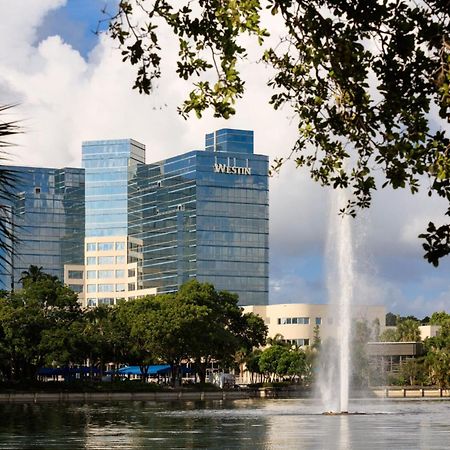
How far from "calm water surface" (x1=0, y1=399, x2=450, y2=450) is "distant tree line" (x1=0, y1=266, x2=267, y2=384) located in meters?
30.7

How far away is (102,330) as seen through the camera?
102 metres

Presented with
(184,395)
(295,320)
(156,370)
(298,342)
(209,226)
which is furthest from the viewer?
(209,226)

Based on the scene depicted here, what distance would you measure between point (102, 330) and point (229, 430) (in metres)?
59.4

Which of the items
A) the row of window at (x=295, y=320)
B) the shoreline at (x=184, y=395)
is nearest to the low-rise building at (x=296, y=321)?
the row of window at (x=295, y=320)

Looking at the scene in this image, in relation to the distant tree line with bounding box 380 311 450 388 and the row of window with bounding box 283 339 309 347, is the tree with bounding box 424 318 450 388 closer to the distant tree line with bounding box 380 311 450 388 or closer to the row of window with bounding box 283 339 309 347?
the distant tree line with bounding box 380 311 450 388

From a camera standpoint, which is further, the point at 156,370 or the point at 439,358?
the point at 156,370

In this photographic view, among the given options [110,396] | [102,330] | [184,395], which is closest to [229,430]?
[110,396]

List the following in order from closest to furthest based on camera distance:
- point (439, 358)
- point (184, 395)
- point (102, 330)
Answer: point (184, 395) → point (102, 330) → point (439, 358)

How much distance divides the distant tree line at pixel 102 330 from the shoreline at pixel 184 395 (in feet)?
10.1

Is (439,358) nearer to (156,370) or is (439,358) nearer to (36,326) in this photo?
(156,370)

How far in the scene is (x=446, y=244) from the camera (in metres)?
10.4

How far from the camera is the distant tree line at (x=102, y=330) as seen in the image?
91375 millimetres

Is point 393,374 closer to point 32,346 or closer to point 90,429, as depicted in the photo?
point 32,346

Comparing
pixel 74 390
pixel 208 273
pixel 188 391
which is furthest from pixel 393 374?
pixel 208 273
